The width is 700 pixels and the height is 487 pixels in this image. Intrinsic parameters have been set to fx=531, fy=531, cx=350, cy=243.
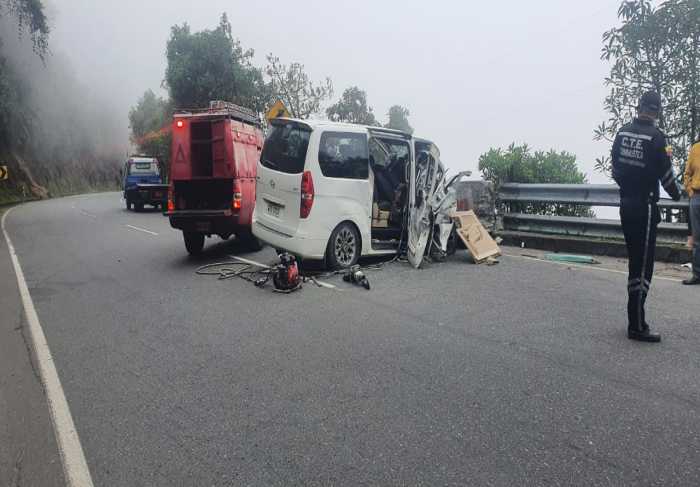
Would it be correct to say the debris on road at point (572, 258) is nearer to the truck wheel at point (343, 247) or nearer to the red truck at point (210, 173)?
the truck wheel at point (343, 247)

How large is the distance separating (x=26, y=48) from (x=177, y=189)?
1839 inches

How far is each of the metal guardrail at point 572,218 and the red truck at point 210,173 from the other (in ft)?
16.7

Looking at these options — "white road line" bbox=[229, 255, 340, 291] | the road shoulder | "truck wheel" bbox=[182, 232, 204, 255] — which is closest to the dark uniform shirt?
"white road line" bbox=[229, 255, 340, 291]

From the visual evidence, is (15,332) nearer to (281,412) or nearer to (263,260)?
(281,412)

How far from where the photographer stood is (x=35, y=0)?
20.4m

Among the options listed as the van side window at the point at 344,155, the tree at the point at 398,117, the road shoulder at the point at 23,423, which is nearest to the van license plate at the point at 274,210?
the van side window at the point at 344,155

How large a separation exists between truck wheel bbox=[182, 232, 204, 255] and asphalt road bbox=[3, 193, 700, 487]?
A: 302 cm

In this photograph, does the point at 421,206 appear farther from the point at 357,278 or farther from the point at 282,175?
the point at 282,175

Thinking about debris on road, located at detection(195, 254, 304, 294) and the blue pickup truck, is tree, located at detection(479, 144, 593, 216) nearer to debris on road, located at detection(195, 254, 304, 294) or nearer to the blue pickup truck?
debris on road, located at detection(195, 254, 304, 294)

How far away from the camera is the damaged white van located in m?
7.33

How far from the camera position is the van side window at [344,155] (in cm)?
740

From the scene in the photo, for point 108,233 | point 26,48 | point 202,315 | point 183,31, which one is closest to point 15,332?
point 202,315

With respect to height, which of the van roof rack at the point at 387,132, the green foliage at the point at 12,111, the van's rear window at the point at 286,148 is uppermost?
the green foliage at the point at 12,111

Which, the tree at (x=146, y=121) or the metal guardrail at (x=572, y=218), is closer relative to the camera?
the metal guardrail at (x=572, y=218)
